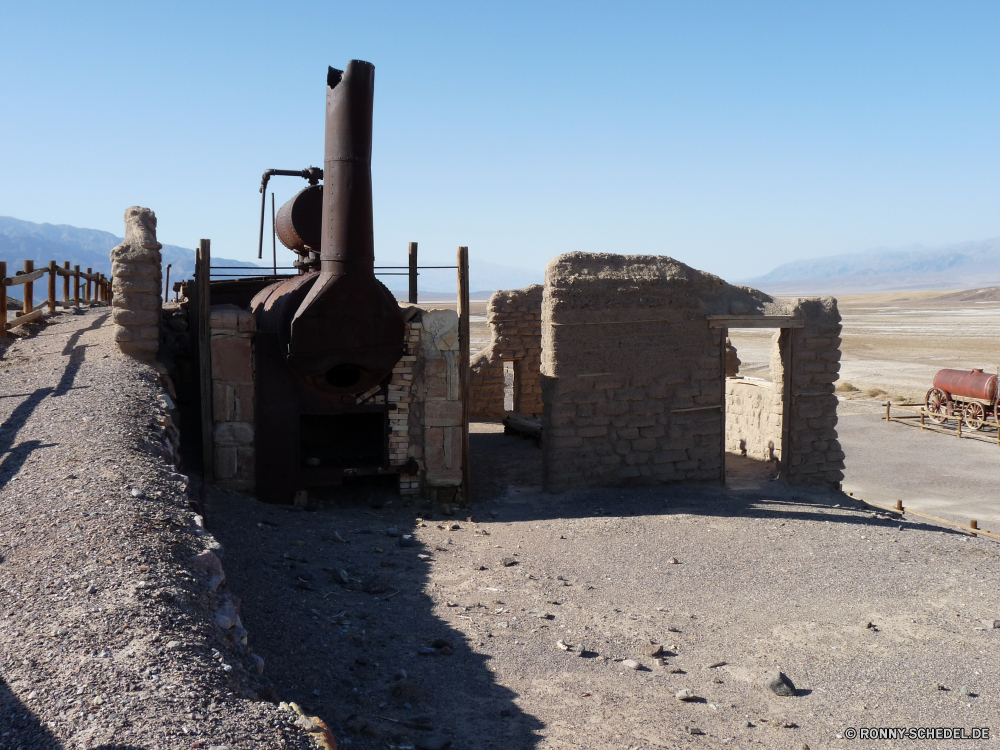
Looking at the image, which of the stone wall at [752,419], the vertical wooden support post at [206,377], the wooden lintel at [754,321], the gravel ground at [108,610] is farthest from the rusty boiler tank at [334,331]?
the stone wall at [752,419]

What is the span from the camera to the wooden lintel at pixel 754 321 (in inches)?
431

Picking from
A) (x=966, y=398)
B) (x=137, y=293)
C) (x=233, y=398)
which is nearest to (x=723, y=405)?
(x=233, y=398)

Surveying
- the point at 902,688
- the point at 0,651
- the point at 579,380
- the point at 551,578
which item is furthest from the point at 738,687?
the point at 579,380

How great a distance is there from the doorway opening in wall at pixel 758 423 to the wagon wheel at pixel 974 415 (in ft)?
31.7

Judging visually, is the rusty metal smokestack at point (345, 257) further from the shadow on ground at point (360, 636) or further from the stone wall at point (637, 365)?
the stone wall at point (637, 365)

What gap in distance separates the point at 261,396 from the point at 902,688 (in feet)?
24.8

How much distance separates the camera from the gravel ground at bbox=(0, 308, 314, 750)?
3.18 metres

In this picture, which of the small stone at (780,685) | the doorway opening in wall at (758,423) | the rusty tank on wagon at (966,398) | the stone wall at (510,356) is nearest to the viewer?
the small stone at (780,685)

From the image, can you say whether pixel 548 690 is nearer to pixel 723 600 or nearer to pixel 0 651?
pixel 723 600

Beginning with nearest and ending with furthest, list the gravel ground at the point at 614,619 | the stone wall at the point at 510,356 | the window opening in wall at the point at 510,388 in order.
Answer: the gravel ground at the point at 614,619 → the stone wall at the point at 510,356 → the window opening in wall at the point at 510,388

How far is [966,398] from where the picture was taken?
20797 millimetres

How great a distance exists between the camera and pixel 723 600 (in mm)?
7328

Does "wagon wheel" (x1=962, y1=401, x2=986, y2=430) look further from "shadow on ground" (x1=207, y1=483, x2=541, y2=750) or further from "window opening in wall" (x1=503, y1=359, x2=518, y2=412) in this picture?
"shadow on ground" (x1=207, y1=483, x2=541, y2=750)

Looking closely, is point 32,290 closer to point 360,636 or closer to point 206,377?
point 206,377
